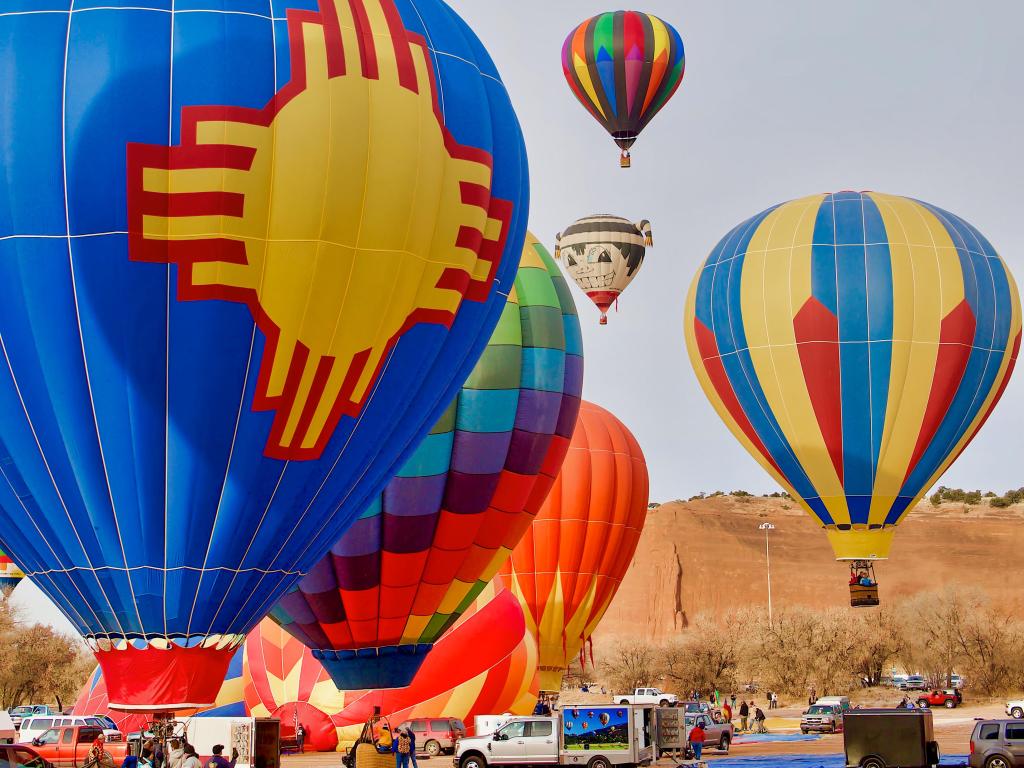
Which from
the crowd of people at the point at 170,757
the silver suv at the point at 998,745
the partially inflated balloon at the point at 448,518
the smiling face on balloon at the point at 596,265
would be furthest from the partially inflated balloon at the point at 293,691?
the smiling face on balloon at the point at 596,265

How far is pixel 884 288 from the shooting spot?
27172 millimetres

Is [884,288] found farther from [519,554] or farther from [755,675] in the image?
[755,675]

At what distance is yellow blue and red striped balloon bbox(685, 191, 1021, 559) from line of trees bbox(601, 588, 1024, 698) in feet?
90.9

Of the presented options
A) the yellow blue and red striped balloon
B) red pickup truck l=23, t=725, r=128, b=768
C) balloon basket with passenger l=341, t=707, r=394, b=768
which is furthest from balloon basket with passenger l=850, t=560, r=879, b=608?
red pickup truck l=23, t=725, r=128, b=768

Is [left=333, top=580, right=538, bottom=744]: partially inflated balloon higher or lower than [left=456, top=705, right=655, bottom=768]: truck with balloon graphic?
higher

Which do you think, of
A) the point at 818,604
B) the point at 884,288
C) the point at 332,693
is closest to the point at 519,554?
the point at 332,693

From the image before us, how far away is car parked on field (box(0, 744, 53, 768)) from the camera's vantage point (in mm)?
14516

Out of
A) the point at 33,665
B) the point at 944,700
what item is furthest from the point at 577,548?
the point at 33,665

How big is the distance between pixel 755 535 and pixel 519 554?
71400mm

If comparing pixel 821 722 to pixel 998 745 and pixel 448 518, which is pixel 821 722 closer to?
pixel 998 745

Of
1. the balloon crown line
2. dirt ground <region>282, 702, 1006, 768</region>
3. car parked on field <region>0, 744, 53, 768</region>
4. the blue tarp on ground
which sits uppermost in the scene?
the balloon crown line

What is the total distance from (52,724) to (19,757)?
1168cm

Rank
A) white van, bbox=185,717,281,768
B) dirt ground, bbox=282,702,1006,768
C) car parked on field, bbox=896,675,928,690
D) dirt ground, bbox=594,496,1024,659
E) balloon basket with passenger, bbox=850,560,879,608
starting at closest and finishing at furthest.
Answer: white van, bbox=185,717,281,768 < dirt ground, bbox=282,702,1006,768 < balloon basket with passenger, bbox=850,560,879,608 < car parked on field, bbox=896,675,928,690 < dirt ground, bbox=594,496,1024,659

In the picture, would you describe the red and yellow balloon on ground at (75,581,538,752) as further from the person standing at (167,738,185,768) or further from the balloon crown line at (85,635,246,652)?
the balloon crown line at (85,635,246,652)
